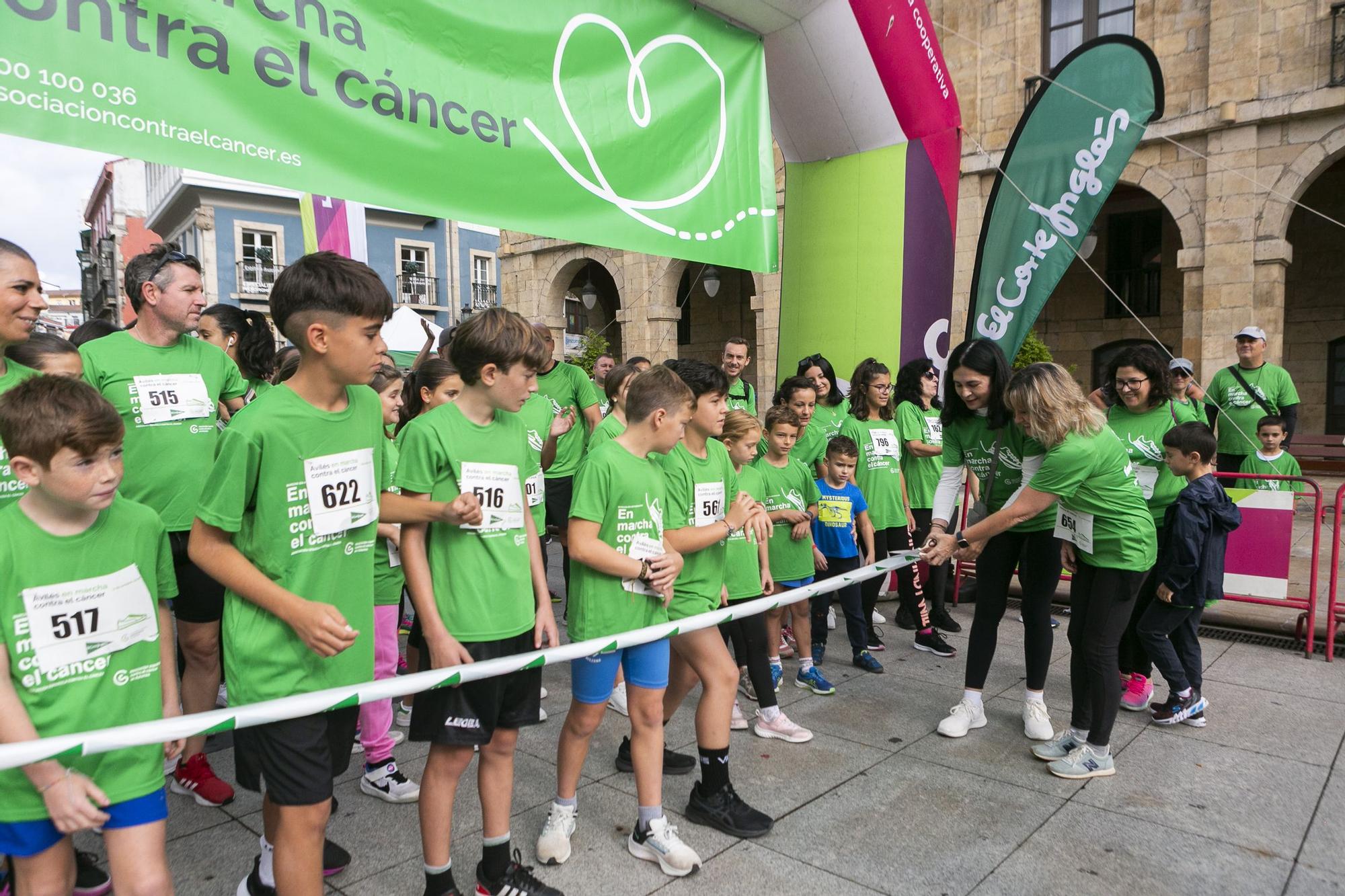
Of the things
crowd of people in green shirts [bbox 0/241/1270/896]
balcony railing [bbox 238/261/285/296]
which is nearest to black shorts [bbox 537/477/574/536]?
crowd of people in green shirts [bbox 0/241/1270/896]

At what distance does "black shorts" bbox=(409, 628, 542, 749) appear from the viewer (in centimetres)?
249

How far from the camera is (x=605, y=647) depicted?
8.78 feet

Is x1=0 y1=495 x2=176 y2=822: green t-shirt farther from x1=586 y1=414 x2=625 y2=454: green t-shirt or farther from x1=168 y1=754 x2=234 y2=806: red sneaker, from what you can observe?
x1=586 y1=414 x2=625 y2=454: green t-shirt

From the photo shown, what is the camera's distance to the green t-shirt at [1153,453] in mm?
4918

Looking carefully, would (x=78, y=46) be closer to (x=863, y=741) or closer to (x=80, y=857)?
(x=80, y=857)

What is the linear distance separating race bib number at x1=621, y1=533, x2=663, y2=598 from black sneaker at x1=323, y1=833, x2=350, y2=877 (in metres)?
1.31

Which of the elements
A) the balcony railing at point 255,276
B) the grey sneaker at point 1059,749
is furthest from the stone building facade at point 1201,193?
the balcony railing at point 255,276

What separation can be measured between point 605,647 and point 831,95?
3356mm

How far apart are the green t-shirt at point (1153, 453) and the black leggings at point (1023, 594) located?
119cm

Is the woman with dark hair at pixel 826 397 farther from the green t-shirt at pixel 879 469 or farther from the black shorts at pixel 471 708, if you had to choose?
the black shorts at pixel 471 708

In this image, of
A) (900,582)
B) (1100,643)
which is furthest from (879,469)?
(1100,643)

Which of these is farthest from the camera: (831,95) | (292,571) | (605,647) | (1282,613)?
(1282,613)

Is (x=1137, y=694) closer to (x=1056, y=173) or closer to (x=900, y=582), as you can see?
(x=900, y=582)

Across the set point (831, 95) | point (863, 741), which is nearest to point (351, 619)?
point (863, 741)
